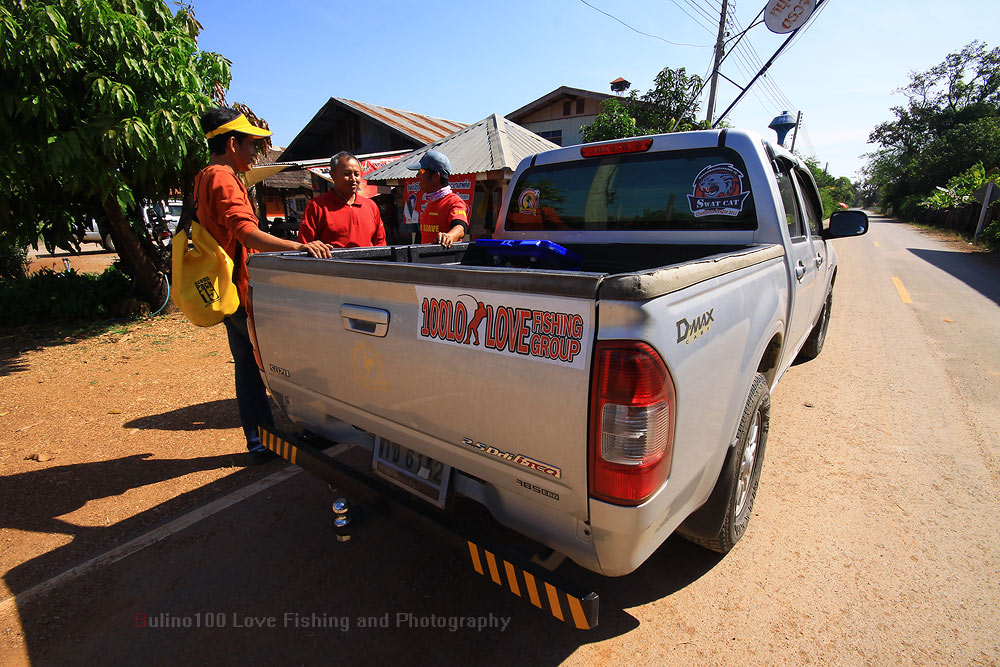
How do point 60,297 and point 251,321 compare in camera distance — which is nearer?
point 251,321

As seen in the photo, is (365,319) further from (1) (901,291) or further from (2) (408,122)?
(2) (408,122)

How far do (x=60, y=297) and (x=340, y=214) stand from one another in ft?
19.9

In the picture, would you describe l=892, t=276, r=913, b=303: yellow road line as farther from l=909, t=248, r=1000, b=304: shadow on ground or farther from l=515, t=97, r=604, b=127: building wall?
l=515, t=97, r=604, b=127: building wall

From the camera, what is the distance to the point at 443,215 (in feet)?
14.8

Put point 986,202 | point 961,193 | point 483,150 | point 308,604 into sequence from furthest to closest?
point 961,193, point 986,202, point 483,150, point 308,604

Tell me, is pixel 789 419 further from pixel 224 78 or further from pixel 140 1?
pixel 140 1

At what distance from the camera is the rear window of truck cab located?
2.96 m

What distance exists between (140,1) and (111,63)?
1091 millimetres

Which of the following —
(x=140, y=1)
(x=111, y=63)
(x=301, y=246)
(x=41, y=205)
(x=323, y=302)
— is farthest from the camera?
(x=41, y=205)

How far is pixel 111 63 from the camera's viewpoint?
5.51 m

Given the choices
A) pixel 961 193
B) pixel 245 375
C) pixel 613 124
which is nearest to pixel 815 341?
pixel 245 375

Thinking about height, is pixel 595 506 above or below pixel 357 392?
below

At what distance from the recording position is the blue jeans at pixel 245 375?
3.36m

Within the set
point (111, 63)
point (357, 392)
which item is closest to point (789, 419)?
point (357, 392)
